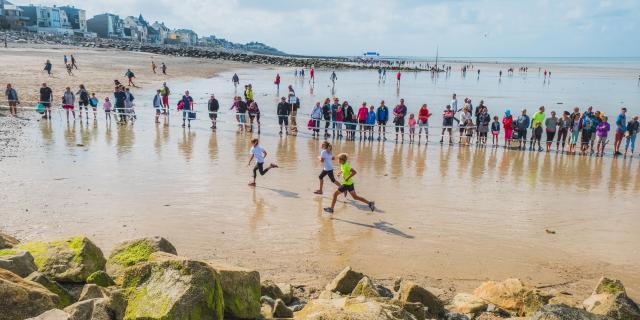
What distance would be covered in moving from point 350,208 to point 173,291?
7.03 m

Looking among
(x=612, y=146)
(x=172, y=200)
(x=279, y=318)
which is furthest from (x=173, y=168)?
(x=612, y=146)

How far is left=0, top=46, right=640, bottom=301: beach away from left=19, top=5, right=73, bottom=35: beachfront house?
130m

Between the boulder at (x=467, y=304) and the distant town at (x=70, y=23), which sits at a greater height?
the distant town at (x=70, y=23)

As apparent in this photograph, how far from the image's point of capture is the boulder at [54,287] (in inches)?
213

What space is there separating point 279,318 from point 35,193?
26.5ft

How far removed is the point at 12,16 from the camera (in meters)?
118

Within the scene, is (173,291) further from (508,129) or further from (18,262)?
(508,129)

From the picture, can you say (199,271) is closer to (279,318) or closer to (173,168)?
(279,318)

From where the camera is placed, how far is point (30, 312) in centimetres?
476

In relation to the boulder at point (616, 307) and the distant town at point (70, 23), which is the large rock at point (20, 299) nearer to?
the boulder at point (616, 307)

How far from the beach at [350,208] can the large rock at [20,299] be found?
3.50m

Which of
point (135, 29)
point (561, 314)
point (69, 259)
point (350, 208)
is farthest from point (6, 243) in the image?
point (135, 29)

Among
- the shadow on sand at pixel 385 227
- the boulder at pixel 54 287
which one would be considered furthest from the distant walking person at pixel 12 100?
the boulder at pixel 54 287

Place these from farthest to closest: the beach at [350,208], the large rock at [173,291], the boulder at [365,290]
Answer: the beach at [350,208] < the boulder at [365,290] < the large rock at [173,291]
